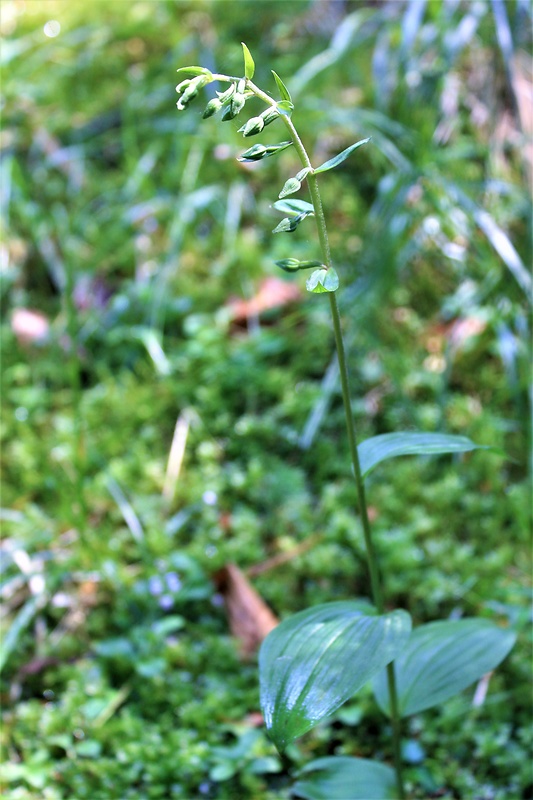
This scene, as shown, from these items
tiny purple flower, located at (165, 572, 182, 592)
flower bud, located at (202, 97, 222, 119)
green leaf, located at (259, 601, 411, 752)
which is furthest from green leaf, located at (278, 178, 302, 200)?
tiny purple flower, located at (165, 572, 182, 592)

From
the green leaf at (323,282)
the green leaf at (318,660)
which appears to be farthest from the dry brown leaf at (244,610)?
the green leaf at (323,282)

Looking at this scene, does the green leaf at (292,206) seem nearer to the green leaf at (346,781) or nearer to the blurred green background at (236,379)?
the blurred green background at (236,379)

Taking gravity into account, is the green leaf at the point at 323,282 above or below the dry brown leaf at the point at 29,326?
above

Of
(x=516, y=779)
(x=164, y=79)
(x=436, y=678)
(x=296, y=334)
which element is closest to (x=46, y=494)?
(x=296, y=334)

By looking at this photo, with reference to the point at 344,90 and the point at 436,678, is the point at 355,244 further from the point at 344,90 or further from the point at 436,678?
the point at 436,678

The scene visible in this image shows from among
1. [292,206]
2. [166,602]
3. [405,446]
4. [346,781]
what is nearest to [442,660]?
[346,781]

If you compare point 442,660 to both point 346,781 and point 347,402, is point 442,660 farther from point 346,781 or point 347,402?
point 347,402
